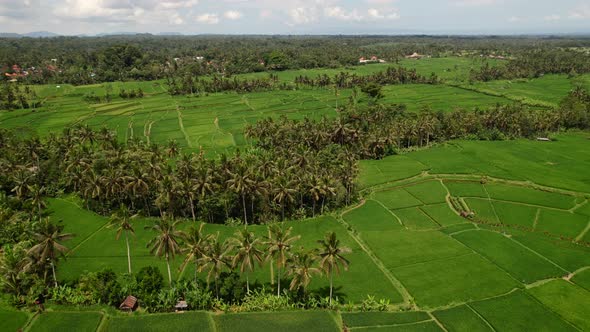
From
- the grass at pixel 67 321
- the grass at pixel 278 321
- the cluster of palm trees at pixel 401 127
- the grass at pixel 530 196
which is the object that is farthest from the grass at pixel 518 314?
the cluster of palm trees at pixel 401 127

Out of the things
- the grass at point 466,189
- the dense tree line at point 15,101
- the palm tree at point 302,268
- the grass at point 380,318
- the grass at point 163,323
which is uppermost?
the dense tree line at point 15,101

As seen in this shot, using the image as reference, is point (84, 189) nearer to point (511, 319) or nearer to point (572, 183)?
point (511, 319)

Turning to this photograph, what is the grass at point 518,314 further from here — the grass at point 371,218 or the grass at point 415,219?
the grass at point 371,218

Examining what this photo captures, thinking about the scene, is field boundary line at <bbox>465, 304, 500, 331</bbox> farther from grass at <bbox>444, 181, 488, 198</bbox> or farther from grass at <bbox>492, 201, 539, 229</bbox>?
grass at <bbox>444, 181, 488, 198</bbox>

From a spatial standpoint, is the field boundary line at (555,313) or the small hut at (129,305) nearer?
the field boundary line at (555,313)

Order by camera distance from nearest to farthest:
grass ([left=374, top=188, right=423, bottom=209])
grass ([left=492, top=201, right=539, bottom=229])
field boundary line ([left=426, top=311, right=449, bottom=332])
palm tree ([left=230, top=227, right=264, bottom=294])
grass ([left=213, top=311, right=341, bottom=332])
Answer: grass ([left=213, top=311, right=341, bottom=332]), field boundary line ([left=426, top=311, right=449, bottom=332]), palm tree ([left=230, top=227, right=264, bottom=294]), grass ([left=492, top=201, right=539, bottom=229]), grass ([left=374, top=188, right=423, bottom=209])

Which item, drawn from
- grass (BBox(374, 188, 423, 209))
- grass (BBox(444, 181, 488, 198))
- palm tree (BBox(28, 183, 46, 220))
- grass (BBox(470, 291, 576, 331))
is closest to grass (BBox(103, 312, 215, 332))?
palm tree (BBox(28, 183, 46, 220))

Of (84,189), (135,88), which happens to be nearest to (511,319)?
(84,189)
